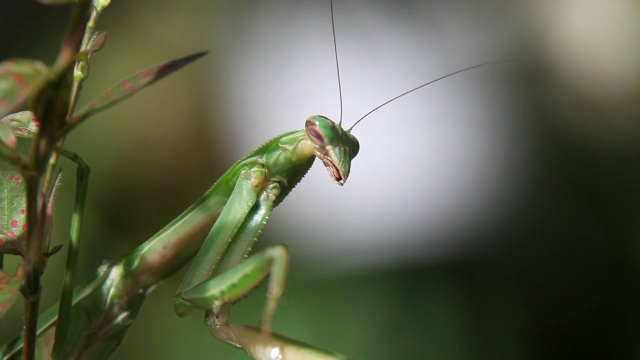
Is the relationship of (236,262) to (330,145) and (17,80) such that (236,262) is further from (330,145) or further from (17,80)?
(17,80)

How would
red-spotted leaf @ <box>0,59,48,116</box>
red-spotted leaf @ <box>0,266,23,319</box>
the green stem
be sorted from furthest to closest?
the green stem, red-spotted leaf @ <box>0,266,23,319</box>, red-spotted leaf @ <box>0,59,48,116</box>

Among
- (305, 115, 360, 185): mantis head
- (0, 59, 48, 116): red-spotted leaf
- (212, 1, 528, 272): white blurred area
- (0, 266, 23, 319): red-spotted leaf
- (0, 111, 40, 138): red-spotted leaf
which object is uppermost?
(212, 1, 528, 272): white blurred area

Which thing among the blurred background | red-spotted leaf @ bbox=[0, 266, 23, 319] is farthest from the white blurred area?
red-spotted leaf @ bbox=[0, 266, 23, 319]

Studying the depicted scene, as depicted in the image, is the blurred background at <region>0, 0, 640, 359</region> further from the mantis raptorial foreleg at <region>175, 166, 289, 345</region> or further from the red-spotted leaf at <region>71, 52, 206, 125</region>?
the red-spotted leaf at <region>71, 52, 206, 125</region>

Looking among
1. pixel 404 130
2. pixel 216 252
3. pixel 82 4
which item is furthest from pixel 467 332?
pixel 82 4

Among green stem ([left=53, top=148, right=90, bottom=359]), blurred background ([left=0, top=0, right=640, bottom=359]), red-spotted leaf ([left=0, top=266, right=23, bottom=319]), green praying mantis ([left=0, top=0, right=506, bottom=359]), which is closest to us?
red-spotted leaf ([left=0, top=266, right=23, bottom=319])

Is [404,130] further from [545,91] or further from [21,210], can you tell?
[21,210]

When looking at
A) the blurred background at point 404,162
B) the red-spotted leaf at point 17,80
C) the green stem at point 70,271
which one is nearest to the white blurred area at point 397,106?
the blurred background at point 404,162

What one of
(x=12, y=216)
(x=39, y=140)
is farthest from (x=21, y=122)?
(x=39, y=140)
